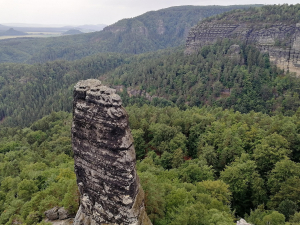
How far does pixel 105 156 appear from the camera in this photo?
21031 mm

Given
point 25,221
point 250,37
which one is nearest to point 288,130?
point 25,221

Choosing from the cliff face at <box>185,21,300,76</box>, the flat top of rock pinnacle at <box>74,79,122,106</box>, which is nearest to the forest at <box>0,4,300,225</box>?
the cliff face at <box>185,21,300,76</box>

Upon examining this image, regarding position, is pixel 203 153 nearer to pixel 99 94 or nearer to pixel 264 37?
pixel 99 94

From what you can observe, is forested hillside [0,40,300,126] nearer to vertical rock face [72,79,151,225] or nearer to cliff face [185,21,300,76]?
cliff face [185,21,300,76]

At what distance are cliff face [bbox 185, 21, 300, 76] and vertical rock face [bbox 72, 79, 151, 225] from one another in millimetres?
122973

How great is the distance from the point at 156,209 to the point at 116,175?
35.0ft

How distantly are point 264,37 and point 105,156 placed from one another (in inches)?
5871

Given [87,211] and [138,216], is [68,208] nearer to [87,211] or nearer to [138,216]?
[87,211]

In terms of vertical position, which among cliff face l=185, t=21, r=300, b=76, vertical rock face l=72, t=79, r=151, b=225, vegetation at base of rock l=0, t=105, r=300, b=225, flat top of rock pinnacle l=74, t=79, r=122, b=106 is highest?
cliff face l=185, t=21, r=300, b=76

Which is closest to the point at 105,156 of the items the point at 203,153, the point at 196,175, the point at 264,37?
the point at 196,175

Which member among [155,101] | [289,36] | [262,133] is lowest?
[155,101]

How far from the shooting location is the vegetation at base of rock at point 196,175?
29984 millimetres

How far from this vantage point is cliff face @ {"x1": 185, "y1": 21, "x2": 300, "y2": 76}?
117500 mm

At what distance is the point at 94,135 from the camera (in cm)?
2105
